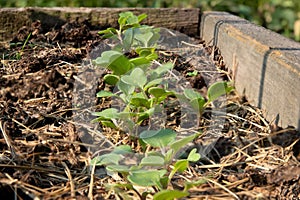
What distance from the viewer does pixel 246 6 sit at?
4.19m

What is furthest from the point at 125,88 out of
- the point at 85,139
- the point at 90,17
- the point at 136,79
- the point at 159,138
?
the point at 90,17

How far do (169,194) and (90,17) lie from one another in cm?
159

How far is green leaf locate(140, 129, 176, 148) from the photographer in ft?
4.15

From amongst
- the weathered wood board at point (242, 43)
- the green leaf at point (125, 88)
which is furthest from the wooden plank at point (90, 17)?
the green leaf at point (125, 88)

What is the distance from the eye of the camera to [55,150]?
4.56 ft

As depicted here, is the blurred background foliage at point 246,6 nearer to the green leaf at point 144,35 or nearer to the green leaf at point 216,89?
the green leaf at point 144,35

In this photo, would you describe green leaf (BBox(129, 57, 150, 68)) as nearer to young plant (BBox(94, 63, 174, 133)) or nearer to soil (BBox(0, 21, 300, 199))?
young plant (BBox(94, 63, 174, 133))

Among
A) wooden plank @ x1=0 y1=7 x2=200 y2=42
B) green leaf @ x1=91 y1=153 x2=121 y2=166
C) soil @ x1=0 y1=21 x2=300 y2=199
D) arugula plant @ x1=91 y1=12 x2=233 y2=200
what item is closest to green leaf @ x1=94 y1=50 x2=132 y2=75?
arugula plant @ x1=91 y1=12 x2=233 y2=200

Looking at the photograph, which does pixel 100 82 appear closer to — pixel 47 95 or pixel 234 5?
pixel 47 95

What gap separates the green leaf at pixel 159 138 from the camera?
1266 millimetres

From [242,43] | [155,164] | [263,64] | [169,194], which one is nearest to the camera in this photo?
[169,194]

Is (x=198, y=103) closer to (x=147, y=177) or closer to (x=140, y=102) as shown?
(x=140, y=102)

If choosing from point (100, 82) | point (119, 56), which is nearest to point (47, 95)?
point (100, 82)

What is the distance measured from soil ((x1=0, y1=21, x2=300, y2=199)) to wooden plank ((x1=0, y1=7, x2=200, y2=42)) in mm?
343
